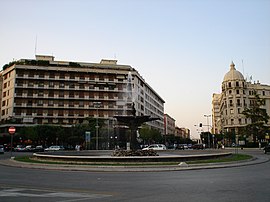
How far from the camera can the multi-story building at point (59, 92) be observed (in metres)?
82.1

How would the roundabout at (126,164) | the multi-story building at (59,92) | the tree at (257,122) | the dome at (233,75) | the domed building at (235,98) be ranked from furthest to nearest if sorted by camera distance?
the dome at (233,75), the domed building at (235,98), the multi-story building at (59,92), the tree at (257,122), the roundabout at (126,164)

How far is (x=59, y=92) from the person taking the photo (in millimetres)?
85375

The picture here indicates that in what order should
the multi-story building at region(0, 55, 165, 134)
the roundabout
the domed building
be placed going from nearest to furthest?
1. the roundabout
2. the multi-story building at region(0, 55, 165, 134)
3. the domed building

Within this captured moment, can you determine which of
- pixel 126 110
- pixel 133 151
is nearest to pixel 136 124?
pixel 133 151

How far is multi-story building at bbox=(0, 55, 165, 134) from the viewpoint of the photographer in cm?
8206

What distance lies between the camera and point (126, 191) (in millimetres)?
10414

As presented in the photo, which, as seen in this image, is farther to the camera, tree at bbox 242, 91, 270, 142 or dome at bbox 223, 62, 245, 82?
dome at bbox 223, 62, 245, 82

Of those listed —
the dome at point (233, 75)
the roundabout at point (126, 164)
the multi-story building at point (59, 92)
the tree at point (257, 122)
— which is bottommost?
the roundabout at point (126, 164)

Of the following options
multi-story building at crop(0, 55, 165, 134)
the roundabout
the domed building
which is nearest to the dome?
the domed building

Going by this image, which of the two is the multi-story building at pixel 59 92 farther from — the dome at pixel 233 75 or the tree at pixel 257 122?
the dome at pixel 233 75

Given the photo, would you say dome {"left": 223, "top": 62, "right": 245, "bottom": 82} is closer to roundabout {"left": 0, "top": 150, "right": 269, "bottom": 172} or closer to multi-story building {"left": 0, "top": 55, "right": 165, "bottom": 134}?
multi-story building {"left": 0, "top": 55, "right": 165, "bottom": 134}

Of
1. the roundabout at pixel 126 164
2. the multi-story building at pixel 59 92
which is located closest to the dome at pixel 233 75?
the multi-story building at pixel 59 92

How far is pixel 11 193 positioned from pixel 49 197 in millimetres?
1775

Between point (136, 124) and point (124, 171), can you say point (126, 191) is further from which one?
point (136, 124)
